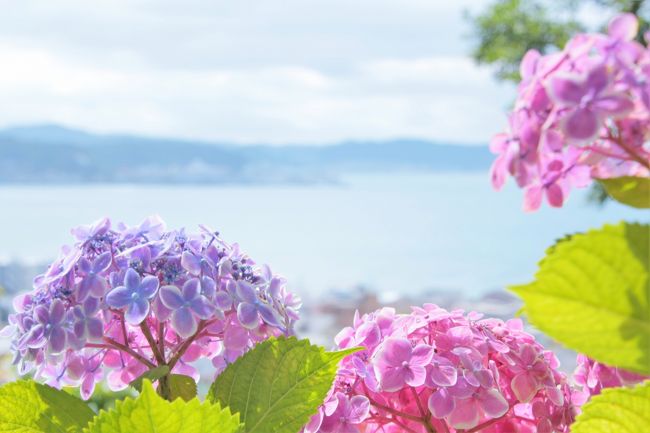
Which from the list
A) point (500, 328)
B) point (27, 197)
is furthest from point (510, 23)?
point (27, 197)

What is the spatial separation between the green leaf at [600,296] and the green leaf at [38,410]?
25 centimetres

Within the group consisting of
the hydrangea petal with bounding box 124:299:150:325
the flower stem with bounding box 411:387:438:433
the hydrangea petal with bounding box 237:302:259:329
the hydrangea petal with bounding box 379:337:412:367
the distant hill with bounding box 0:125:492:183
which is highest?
the hydrangea petal with bounding box 124:299:150:325

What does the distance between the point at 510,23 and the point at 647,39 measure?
24.3ft

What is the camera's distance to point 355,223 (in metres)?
33.4

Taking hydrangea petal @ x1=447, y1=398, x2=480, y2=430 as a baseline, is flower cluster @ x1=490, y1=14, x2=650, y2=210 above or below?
above

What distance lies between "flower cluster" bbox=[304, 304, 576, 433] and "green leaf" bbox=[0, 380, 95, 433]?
11 centimetres

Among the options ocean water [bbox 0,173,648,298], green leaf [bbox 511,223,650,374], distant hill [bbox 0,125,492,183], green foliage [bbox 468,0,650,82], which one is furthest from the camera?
distant hill [bbox 0,125,492,183]

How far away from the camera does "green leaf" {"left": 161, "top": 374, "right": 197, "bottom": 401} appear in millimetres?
441

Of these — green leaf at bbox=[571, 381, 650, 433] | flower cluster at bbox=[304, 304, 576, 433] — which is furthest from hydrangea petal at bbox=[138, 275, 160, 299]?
green leaf at bbox=[571, 381, 650, 433]

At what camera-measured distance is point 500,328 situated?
1.53 feet

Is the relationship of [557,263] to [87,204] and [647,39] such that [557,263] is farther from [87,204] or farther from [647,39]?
[87,204]

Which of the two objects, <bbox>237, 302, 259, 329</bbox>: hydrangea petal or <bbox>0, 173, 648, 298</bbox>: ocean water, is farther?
<bbox>0, 173, 648, 298</bbox>: ocean water

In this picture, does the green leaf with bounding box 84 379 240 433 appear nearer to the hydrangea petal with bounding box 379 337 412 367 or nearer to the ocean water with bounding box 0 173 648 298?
the hydrangea petal with bounding box 379 337 412 367

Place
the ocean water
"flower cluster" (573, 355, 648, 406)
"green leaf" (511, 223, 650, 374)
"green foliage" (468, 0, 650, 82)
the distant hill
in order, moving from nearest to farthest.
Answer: "green leaf" (511, 223, 650, 374) < "flower cluster" (573, 355, 648, 406) < "green foliage" (468, 0, 650, 82) < the ocean water < the distant hill
